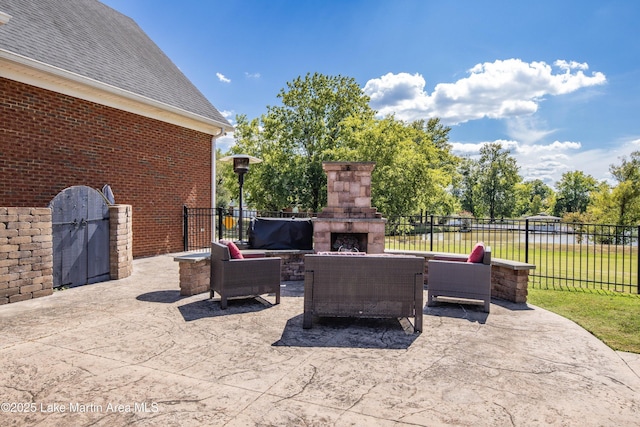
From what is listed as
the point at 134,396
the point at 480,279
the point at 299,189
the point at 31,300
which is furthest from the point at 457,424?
the point at 299,189

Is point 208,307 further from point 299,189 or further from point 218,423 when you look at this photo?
point 299,189

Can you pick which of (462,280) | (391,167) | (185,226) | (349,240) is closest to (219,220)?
(185,226)

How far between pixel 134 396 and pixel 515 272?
5.49 meters

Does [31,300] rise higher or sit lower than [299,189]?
lower

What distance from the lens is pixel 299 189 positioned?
23641mm

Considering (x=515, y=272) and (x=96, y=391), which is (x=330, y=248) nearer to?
(x=515, y=272)

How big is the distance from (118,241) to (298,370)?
5.61 m

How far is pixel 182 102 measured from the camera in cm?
1085

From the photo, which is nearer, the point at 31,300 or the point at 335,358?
the point at 335,358

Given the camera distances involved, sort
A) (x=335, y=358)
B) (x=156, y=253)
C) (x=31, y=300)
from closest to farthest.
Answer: (x=335, y=358) < (x=31, y=300) < (x=156, y=253)

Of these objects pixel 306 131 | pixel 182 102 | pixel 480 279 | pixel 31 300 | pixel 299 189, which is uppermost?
pixel 306 131

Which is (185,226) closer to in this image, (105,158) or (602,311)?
(105,158)

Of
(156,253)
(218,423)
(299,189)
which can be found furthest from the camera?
(299,189)

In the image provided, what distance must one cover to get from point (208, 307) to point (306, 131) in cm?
2109
